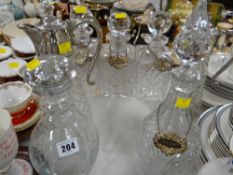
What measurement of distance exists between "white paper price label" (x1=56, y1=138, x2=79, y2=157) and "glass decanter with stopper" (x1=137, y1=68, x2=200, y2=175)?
0.14 meters

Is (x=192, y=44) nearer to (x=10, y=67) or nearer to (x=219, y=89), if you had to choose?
(x=219, y=89)

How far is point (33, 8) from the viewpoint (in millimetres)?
1127

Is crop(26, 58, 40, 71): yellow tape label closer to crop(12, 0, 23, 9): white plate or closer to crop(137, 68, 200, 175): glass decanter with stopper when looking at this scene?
crop(137, 68, 200, 175): glass decanter with stopper

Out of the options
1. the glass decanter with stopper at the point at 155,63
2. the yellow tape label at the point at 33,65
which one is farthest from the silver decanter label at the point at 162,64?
the yellow tape label at the point at 33,65

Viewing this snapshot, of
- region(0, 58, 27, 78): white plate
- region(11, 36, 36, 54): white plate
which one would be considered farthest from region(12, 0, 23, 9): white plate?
region(0, 58, 27, 78): white plate

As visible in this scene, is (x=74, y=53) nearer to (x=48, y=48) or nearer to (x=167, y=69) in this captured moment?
(x=48, y=48)

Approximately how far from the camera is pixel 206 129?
1.68ft

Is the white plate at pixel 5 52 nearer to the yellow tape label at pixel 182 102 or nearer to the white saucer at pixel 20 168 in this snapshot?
the white saucer at pixel 20 168

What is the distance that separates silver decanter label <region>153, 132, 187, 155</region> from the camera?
45cm

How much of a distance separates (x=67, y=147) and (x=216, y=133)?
0.27m

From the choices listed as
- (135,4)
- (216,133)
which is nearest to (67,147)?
(216,133)

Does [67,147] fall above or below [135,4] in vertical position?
below

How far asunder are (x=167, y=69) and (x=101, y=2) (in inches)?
15.5

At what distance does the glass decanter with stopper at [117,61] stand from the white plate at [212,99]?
0.66 ft
